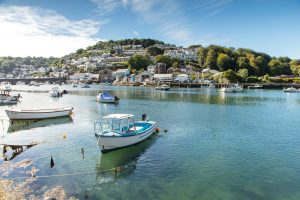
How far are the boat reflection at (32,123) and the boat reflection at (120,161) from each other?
18843mm

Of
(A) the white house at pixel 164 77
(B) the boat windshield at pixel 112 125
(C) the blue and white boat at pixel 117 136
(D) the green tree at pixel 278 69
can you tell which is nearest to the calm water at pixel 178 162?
(C) the blue and white boat at pixel 117 136

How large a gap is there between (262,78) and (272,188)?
170568mm

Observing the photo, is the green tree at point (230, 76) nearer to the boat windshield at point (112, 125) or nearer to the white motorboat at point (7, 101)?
the white motorboat at point (7, 101)

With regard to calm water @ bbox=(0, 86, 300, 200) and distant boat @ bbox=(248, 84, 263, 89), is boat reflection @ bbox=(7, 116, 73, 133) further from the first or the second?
distant boat @ bbox=(248, 84, 263, 89)

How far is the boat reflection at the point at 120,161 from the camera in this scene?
869 inches

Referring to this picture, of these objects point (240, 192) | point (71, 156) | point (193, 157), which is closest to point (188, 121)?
point (193, 157)

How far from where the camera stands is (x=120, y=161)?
24984 millimetres

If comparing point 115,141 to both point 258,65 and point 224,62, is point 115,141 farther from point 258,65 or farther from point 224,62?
point 258,65

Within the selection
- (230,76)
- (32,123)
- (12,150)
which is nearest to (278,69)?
(230,76)

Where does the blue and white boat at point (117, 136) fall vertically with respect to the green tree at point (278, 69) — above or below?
below

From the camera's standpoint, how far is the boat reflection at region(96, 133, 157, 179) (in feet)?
72.4

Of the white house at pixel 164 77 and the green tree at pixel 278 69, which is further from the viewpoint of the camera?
the green tree at pixel 278 69

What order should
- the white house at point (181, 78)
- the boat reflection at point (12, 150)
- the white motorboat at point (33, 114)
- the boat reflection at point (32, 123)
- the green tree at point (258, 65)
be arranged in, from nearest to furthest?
the boat reflection at point (12, 150), the boat reflection at point (32, 123), the white motorboat at point (33, 114), the white house at point (181, 78), the green tree at point (258, 65)

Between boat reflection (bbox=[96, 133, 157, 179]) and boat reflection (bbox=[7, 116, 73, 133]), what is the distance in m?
18.8
